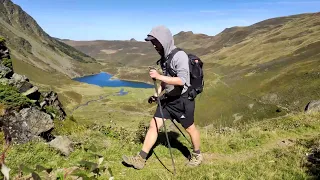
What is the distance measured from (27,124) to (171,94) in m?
6.00

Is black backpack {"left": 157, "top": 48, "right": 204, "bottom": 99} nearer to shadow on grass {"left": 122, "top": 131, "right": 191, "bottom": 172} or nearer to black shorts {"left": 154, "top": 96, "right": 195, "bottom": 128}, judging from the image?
black shorts {"left": 154, "top": 96, "right": 195, "bottom": 128}

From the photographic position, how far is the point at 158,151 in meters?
9.43

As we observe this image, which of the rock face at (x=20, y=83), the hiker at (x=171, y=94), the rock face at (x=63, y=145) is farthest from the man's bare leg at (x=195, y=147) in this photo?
the rock face at (x=20, y=83)

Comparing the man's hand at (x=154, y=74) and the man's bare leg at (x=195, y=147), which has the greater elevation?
Result: the man's hand at (x=154, y=74)

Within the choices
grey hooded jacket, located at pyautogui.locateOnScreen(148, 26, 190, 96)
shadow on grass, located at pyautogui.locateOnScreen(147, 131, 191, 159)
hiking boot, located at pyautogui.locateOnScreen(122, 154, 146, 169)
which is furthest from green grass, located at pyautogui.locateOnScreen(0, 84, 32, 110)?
grey hooded jacket, located at pyautogui.locateOnScreen(148, 26, 190, 96)

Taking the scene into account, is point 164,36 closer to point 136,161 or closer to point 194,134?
point 194,134

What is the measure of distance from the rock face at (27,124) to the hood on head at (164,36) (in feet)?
18.0

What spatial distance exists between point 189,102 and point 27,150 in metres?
4.50

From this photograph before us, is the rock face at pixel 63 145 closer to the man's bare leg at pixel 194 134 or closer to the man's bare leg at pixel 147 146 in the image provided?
the man's bare leg at pixel 147 146

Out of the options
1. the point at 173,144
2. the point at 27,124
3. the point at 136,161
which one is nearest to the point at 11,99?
the point at 27,124

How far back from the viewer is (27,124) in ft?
36.6

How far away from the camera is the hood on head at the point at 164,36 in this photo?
736cm

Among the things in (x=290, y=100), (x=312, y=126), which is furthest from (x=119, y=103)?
(x=312, y=126)

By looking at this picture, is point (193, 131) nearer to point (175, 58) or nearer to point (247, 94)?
point (175, 58)
